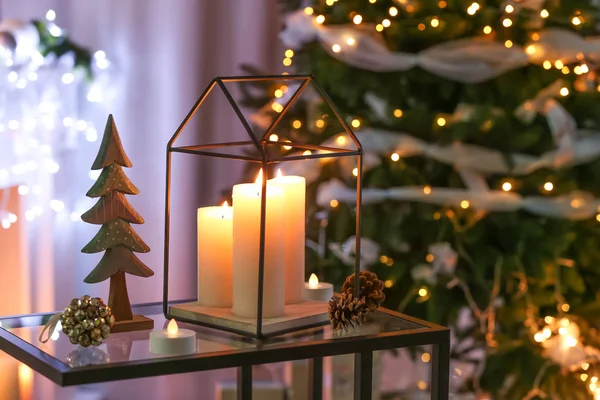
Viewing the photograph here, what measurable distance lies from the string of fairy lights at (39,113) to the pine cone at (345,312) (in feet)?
3.96

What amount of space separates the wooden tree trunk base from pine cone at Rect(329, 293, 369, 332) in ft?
0.75

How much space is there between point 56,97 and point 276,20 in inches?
26.8

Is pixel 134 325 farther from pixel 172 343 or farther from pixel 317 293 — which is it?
pixel 317 293

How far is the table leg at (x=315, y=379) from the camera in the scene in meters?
1.47

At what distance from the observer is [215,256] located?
1.17 m

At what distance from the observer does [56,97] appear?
2203mm

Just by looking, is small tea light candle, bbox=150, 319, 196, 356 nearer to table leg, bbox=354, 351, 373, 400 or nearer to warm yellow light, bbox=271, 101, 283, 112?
table leg, bbox=354, 351, 373, 400

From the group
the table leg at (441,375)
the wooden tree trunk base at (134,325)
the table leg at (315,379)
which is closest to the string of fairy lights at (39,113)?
the table leg at (315,379)

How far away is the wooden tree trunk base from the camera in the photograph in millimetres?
1144

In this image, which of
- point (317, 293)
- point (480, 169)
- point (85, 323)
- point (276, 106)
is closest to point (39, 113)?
point (276, 106)

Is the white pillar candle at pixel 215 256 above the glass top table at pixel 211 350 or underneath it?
above

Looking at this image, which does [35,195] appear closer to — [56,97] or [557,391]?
[56,97]

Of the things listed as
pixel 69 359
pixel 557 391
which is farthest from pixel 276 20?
pixel 69 359

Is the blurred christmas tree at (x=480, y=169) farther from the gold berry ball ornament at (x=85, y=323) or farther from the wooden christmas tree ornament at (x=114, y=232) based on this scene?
the gold berry ball ornament at (x=85, y=323)
